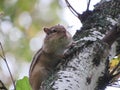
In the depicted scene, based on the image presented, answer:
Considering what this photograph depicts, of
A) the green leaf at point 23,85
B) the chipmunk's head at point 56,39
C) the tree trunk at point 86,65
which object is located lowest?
the green leaf at point 23,85

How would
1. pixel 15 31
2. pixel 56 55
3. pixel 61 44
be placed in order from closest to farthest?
pixel 56 55, pixel 61 44, pixel 15 31

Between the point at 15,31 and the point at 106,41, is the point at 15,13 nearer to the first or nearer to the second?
the point at 15,31

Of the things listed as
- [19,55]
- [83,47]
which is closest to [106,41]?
[83,47]

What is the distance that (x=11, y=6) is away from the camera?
544 centimetres

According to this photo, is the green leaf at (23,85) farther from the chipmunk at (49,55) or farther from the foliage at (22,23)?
the foliage at (22,23)

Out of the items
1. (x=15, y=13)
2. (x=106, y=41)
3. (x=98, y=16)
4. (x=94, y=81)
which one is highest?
(x=15, y=13)

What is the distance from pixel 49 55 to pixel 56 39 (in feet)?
0.85

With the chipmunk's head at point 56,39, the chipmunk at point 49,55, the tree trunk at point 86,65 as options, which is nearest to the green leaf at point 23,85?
the chipmunk at point 49,55

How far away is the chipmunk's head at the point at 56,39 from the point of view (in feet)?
8.26

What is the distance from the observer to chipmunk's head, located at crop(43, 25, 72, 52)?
2.52m

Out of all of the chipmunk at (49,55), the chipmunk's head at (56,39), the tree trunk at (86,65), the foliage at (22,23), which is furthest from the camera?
the foliage at (22,23)

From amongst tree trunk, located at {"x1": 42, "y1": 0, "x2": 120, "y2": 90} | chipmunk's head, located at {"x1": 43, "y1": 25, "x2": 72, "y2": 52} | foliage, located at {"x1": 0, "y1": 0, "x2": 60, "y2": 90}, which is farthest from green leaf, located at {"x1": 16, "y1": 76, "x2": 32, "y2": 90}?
foliage, located at {"x1": 0, "y1": 0, "x2": 60, "y2": 90}

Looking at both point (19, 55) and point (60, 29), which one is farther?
point (19, 55)

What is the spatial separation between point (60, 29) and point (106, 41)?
1.05 m
